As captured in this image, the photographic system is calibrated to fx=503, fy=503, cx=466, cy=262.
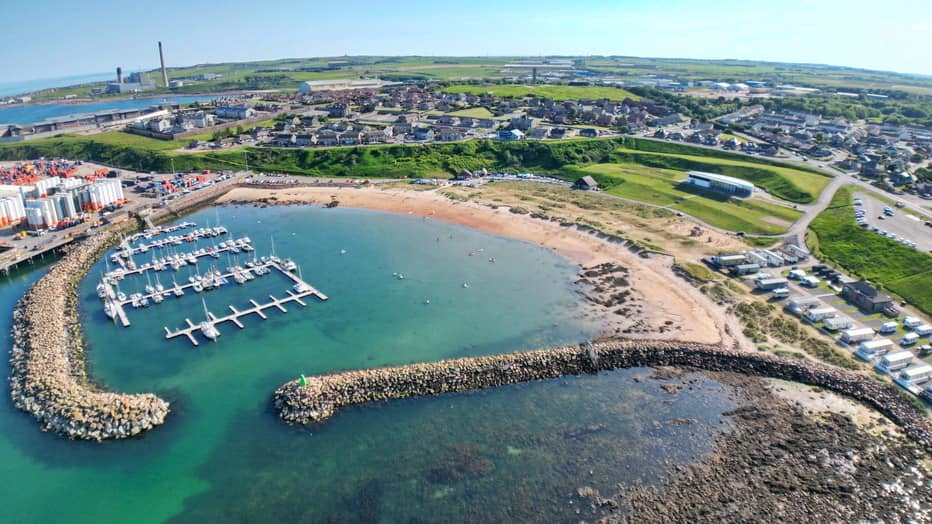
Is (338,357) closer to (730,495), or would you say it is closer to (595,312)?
(595,312)

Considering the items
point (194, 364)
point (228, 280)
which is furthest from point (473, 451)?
point (228, 280)

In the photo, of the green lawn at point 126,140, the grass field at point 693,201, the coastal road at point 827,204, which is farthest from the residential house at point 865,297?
the green lawn at point 126,140

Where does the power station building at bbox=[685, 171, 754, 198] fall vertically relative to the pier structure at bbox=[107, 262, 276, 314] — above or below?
above

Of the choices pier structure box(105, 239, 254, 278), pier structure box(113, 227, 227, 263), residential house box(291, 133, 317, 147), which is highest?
residential house box(291, 133, 317, 147)

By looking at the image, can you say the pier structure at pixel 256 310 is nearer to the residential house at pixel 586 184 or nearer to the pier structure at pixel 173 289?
the pier structure at pixel 173 289

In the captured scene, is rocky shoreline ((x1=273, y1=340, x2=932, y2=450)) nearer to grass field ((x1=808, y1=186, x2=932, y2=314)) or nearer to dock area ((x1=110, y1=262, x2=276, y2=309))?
grass field ((x1=808, y1=186, x2=932, y2=314))

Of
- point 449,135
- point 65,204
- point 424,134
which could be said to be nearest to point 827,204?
point 449,135

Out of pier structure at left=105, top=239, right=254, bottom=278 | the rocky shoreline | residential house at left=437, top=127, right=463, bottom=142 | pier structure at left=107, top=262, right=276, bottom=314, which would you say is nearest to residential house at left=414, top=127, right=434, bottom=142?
residential house at left=437, top=127, right=463, bottom=142

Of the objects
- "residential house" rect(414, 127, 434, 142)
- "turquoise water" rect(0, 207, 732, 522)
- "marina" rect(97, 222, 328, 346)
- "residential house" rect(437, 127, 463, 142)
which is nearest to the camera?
"turquoise water" rect(0, 207, 732, 522)
